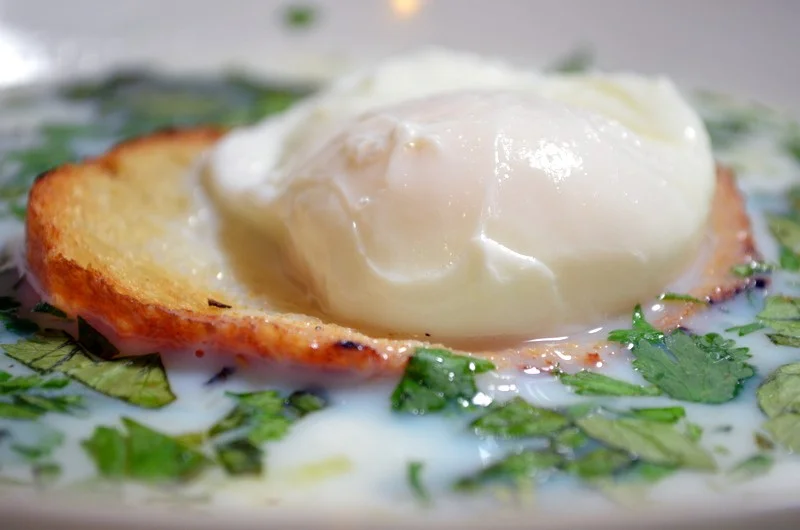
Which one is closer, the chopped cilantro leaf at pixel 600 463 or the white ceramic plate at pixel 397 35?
the chopped cilantro leaf at pixel 600 463

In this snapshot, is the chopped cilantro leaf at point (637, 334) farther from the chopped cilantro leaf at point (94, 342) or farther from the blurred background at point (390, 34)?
the blurred background at point (390, 34)

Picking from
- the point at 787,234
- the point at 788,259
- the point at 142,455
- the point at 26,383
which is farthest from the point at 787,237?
the point at 26,383

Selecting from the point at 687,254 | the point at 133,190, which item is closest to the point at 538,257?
the point at 687,254

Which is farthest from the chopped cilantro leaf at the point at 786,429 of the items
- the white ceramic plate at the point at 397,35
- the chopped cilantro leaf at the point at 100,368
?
the white ceramic plate at the point at 397,35

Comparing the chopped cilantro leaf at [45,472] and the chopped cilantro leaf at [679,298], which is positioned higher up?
the chopped cilantro leaf at [679,298]

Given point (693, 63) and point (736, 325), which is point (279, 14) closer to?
point (693, 63)

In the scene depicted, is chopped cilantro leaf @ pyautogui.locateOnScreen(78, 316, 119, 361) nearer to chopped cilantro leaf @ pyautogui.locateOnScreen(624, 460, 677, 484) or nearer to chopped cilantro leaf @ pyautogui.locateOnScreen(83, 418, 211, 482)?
chopped cilantro leaf @ pyautogui.locateOnScreen(83, 418, 211, 482)
